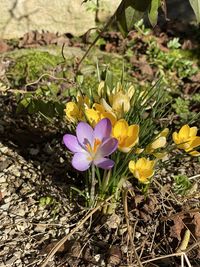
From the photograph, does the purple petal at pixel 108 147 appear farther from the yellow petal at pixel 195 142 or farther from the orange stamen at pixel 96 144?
the yellow petal at pixel 195 142

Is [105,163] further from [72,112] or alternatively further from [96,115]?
[72,112]

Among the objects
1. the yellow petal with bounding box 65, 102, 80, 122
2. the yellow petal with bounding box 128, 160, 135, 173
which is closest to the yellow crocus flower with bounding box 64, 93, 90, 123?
the yellow petal with bounding box 65, 102, 80, 122

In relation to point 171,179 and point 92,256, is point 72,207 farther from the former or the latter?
point 171,179

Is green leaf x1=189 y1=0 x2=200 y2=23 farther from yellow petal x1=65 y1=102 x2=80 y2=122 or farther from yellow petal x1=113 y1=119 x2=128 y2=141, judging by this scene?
yellow petal x1=65 y1=102 x2=80 y2=122

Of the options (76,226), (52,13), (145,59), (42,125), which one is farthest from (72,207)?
(52,13)

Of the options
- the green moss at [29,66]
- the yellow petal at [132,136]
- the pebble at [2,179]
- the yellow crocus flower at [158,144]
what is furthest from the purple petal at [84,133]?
the green moss at [29,66]

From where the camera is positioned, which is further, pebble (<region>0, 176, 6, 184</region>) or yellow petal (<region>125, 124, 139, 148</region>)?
pebble (<region>0, 176, 6, 184</region>)
